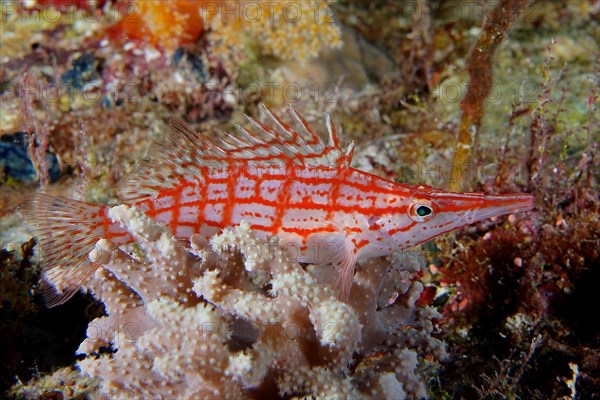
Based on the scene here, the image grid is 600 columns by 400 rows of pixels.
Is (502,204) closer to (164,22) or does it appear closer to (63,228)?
(63,228)

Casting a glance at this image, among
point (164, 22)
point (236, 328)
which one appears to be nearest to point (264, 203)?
point (236, 328)

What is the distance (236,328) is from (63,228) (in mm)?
1794

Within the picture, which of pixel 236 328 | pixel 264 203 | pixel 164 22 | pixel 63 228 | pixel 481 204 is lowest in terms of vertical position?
pixel 236 328

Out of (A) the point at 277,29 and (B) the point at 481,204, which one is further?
(A) the point at 277,29

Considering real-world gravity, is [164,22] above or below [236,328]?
above

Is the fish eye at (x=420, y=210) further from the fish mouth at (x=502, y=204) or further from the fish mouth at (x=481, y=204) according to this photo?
the fish mouth at (x=502, y=204)

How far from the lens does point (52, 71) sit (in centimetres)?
634

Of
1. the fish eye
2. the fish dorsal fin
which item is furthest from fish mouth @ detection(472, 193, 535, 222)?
the fish dorsal fin

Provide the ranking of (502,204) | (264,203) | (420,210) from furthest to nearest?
(264,203), (420,210), (502,204)

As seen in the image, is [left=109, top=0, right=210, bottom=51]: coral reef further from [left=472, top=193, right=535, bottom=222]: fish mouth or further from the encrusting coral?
[left=472, top=193, right=535, bottom=222]: fish mouth

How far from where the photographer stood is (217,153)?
12.4ft

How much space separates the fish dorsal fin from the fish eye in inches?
24.9

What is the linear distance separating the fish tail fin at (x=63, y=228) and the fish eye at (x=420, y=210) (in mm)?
2425

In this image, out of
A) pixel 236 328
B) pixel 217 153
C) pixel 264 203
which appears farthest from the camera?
pixel 217 153
